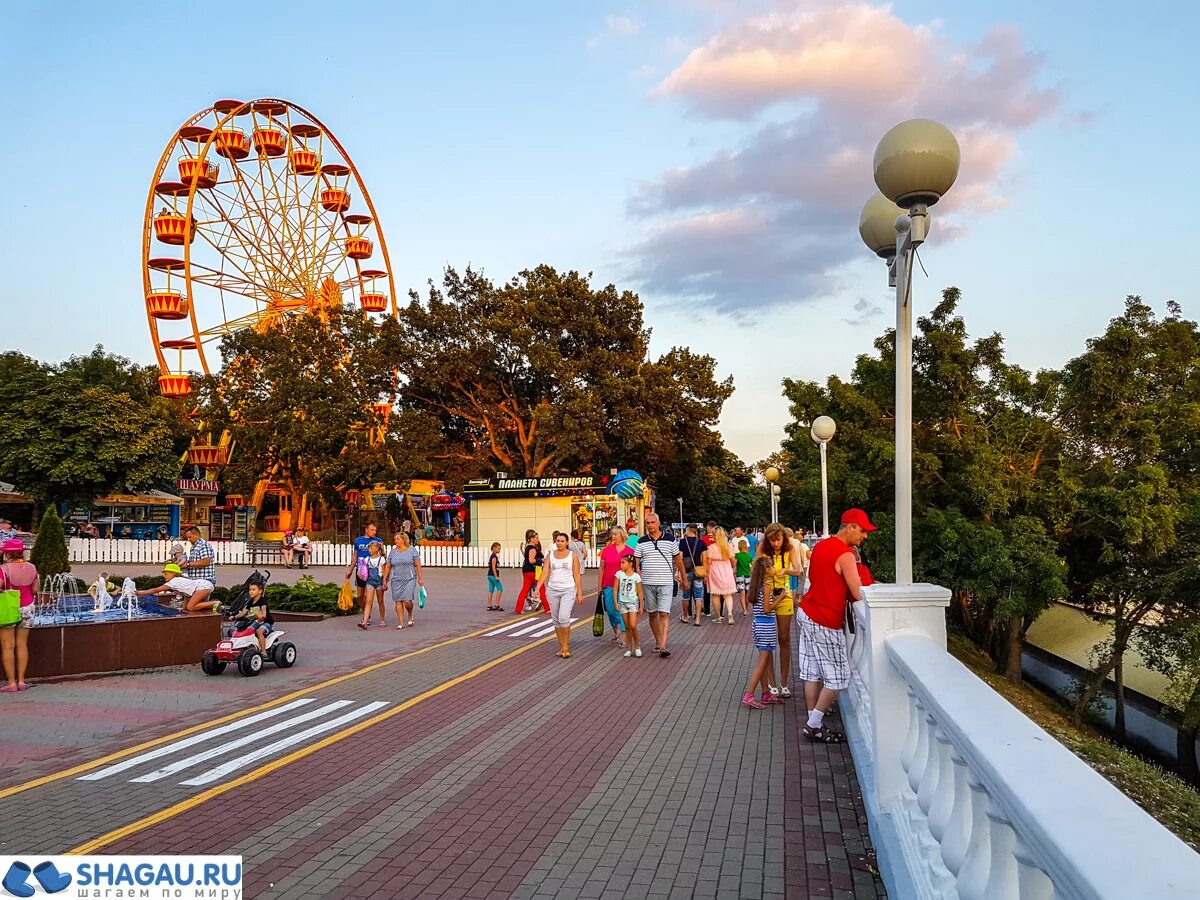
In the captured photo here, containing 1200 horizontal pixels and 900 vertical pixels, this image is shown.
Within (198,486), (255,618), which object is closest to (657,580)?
(255,618)

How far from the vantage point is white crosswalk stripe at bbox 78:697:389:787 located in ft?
23.2

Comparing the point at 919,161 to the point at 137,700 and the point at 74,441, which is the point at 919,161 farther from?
the point at 74,441

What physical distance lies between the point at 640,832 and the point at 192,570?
10.7 m

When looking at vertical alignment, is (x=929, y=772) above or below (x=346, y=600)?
above

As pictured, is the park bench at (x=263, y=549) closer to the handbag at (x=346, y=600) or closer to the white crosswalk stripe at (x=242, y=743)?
the handbag at (x=346, y=600)

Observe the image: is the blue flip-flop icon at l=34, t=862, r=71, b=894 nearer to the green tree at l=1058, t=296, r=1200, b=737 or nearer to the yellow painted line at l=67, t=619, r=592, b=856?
the yellow painted line at l=67, t=619, r=592, b=856

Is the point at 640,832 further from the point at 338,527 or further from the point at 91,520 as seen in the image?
the point at 91,520

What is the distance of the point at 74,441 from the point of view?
40.4 m

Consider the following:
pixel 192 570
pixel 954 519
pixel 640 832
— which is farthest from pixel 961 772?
pixel 954 519

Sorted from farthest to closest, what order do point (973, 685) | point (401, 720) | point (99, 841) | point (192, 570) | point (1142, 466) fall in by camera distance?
1. point (1142, 466)
2. point (192, 570)
3. point (401, 720)
4. point (99, 841)
5. point (973, 685)

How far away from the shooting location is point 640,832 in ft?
17.9

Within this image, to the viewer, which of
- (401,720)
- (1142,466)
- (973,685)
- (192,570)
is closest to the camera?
(973,685)

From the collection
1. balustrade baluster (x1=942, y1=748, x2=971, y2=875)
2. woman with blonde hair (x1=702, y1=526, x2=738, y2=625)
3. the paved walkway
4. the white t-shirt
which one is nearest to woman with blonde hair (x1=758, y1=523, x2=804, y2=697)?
the paved walkway

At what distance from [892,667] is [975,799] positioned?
5.88 feet
